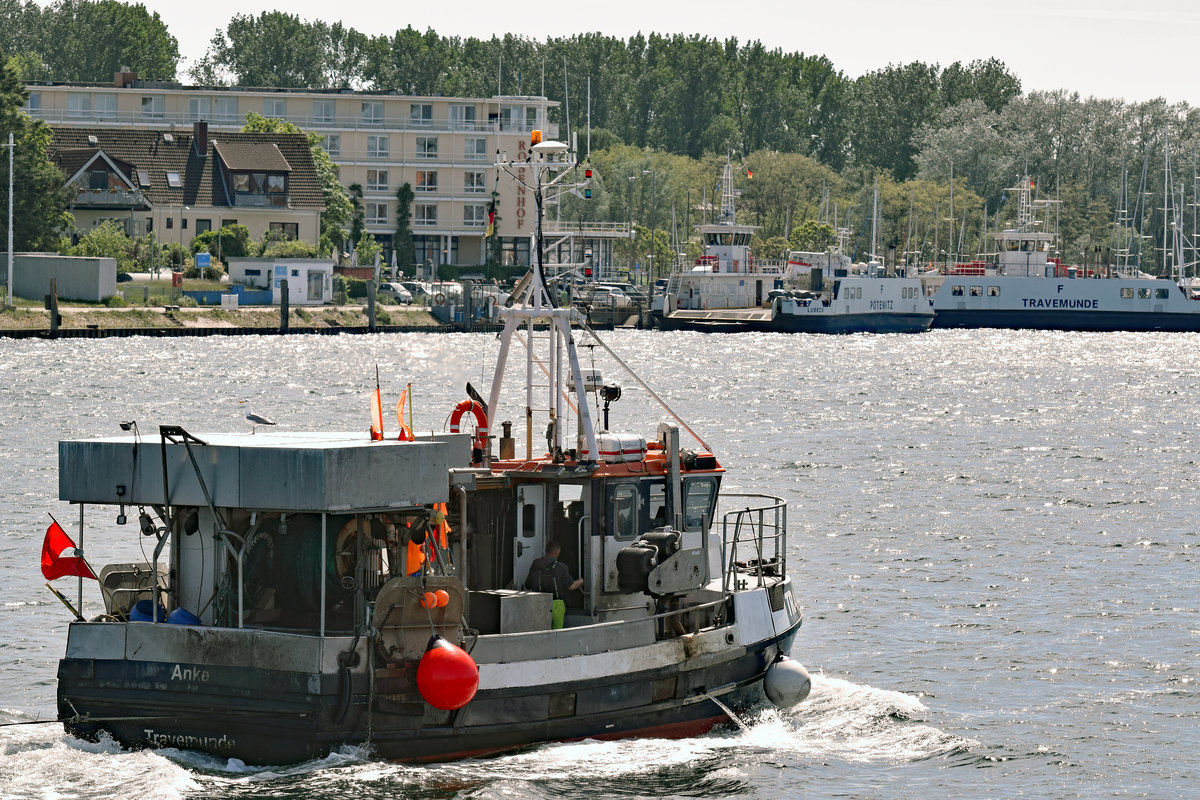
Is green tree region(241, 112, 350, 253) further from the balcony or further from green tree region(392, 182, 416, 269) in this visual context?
the balcony

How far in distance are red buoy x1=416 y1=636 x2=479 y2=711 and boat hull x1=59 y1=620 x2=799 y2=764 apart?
13.6 inches

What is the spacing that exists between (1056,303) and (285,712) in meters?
124

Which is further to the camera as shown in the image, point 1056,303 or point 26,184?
point 1056,303

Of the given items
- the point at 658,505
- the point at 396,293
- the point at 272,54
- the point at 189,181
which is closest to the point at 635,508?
the point at 658,505

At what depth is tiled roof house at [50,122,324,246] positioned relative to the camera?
374 ft

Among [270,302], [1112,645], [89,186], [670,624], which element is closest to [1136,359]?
→ [270,302]

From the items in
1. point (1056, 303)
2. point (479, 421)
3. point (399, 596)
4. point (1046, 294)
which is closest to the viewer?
point (399, 596)

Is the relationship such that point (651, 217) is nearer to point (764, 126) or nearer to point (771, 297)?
point (771, 297)

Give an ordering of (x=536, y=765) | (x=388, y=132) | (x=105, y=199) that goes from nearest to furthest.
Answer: (x=536, y=765) → (x=105, y=199) → (x=388, y=132)

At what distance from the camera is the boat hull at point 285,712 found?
17453 mm

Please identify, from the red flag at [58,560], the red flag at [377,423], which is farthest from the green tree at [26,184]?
the red flag at [377,423]

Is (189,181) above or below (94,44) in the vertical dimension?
below

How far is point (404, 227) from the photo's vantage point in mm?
138625

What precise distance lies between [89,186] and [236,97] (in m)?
29.9
